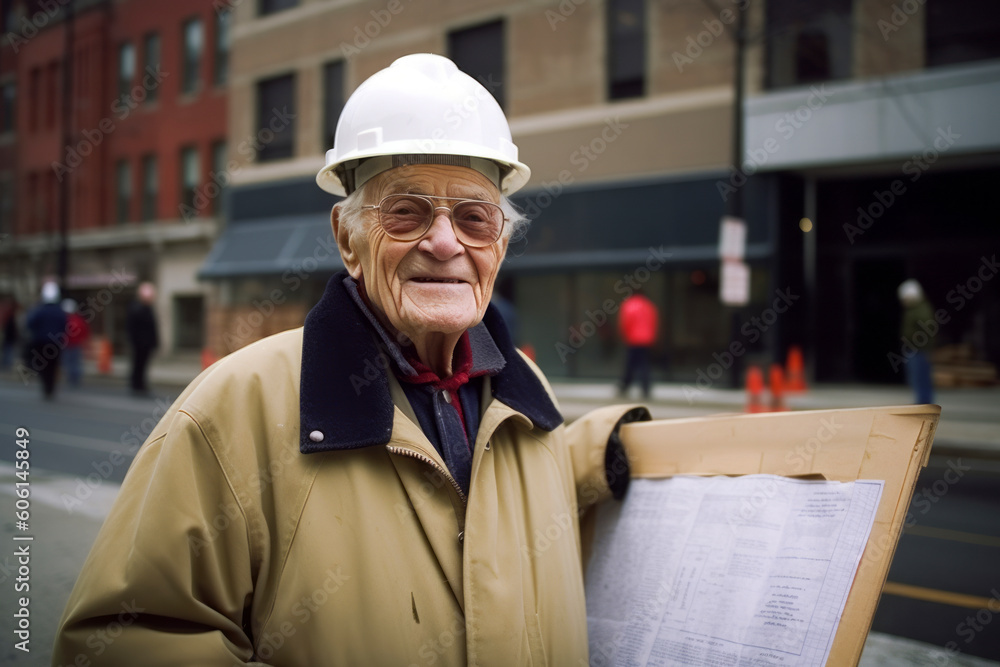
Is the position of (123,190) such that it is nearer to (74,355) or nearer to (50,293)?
(74,355)

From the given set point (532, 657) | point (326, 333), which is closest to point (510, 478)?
point (532, 657)

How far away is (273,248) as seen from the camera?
21031mm

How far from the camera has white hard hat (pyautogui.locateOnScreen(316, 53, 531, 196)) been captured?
5.51ft

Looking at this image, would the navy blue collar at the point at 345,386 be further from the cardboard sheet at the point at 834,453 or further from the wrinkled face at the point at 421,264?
the cardboard sheet at the point at 834,453

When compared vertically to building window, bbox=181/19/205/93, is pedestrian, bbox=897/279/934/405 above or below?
below

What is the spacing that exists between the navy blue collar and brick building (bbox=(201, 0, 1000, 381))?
39.6 ft

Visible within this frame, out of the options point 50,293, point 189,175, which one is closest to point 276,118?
point 189,175

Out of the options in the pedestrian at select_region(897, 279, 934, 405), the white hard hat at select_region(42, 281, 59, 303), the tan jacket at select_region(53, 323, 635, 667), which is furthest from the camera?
the white hard hat at select_region(42, 281, 59, 303)

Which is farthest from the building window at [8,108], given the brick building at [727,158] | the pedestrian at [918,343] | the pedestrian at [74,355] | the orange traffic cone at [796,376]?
the pedestrian at [918,343]

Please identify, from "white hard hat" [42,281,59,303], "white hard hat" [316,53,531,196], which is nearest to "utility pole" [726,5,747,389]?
"white hard hat" [316,53,531,196]

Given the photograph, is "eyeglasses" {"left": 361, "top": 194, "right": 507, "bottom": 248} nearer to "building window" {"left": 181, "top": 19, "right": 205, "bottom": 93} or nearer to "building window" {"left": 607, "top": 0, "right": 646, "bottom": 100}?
"building window" {"left": 607, "top": 0, "right": 646, "bottom": 100}

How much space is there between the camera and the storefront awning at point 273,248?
2014cm

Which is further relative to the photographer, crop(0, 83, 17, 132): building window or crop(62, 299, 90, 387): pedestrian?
crop(0, 83, 17, 132): building window

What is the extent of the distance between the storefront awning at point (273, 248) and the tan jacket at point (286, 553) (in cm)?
1797
